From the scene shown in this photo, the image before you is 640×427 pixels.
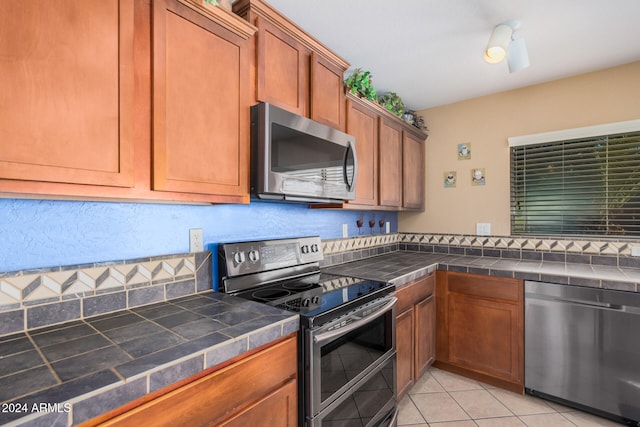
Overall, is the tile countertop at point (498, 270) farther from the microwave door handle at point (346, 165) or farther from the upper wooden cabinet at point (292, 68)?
the upper wooden cabinet at point (292, 68)

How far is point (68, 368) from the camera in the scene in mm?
757

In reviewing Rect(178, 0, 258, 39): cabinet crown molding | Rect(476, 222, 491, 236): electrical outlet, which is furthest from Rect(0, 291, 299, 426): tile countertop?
Rect(476, 222, 491, 236): electrical outlet

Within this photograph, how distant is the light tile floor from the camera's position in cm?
188

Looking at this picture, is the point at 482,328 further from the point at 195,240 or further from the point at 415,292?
the point at 195,240

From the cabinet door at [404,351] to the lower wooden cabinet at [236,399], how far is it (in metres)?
0.97

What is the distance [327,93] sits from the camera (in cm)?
185

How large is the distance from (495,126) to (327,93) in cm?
182

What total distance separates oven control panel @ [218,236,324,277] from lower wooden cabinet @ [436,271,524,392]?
1.15 meters

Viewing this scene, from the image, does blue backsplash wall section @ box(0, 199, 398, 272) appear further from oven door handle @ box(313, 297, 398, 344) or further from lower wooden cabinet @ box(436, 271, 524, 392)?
lower wooden cabinet @ box(436, 271, 524, 392)

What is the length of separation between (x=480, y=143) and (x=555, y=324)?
1.64 m

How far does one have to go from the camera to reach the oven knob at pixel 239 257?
1.57 meters

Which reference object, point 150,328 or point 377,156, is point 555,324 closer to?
point 377,156

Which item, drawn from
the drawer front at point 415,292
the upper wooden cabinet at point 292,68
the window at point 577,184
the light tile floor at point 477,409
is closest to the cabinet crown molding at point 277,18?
the upper wooden cabinet at point 292,68

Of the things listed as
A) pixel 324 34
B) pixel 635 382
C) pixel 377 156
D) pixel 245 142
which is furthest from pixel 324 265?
pixel 635 382
